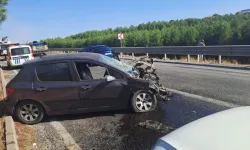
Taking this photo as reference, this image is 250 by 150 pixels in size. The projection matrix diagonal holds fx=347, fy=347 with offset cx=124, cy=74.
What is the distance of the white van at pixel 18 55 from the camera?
24.8 m

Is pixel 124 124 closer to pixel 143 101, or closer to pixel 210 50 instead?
pixel 143 101

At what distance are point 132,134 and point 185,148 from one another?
11.9 ft

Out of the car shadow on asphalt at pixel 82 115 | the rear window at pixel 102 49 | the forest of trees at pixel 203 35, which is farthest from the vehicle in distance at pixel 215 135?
the forest of trees at pixel 203 35

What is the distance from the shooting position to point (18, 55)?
984 inches

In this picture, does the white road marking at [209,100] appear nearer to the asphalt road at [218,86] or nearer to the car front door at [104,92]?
the asphalt road at [218,86]

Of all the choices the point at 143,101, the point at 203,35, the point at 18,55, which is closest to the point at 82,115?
the point at 143,101

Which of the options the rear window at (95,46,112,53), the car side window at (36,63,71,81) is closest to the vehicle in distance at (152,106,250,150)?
the car side window at (36,63,71,81)

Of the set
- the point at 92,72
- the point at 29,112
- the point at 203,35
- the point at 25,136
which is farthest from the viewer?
the point at 203,35

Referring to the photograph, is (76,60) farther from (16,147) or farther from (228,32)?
(228,32)

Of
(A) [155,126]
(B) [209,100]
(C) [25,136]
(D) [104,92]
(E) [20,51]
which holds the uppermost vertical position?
(E) [20,51]

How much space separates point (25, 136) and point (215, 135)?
469 cm

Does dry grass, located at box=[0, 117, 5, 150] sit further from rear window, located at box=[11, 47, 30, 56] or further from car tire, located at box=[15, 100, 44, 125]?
rear window, located at box=[11, 47, 30, 56]

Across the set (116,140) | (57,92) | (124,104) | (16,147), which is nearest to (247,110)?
(116,140)

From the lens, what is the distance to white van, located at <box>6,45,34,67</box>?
2484 centimetres
